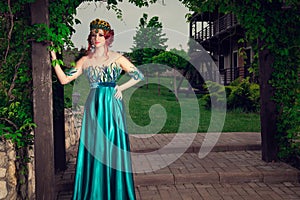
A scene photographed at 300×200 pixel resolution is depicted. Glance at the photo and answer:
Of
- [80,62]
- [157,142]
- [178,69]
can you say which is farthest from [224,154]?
[178,69]

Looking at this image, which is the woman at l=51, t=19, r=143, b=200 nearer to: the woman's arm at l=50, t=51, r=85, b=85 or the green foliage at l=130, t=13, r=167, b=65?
the woman's arm at l=50, t=51, r=85, b=85

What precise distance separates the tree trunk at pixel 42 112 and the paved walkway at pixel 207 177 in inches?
38.2

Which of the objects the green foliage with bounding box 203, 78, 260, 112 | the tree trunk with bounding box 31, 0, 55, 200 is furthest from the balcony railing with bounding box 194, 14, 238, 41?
the tree trunk with bounding box 31, 0, 55, 200

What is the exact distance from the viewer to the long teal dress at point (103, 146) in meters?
3.72

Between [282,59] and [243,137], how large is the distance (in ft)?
8.55

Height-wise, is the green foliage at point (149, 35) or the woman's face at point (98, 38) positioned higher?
the green foliage at point (149, 35)

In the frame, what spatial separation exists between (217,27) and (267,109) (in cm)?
1726

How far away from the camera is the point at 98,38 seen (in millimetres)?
3598

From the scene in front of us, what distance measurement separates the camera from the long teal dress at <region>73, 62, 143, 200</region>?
3725 mm

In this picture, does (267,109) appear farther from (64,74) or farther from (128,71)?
(64,74)

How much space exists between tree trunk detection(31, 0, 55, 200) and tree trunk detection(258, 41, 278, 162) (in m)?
3.55

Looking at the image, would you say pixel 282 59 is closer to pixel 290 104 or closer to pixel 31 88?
pixel 290 104

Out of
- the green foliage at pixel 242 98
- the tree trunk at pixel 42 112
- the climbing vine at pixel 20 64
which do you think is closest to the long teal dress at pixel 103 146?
the tree trunk at pixel 42 112

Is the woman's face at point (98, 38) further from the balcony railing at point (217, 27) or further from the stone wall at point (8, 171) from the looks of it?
the balcony railing at point (217, 27)
